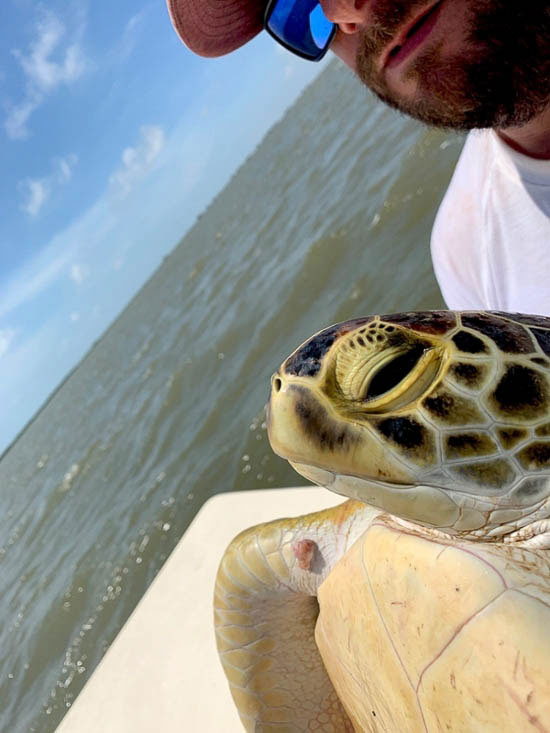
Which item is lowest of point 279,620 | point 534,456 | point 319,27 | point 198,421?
point 198,421

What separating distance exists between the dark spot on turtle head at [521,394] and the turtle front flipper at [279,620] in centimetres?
58

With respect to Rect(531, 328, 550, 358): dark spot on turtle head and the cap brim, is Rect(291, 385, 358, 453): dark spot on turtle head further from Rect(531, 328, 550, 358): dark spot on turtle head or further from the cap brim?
the cap brim

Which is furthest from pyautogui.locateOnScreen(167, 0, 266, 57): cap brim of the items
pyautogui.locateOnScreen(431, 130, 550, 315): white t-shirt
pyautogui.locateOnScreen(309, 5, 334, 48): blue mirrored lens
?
pyautogui.locateOnScreen(431, 130, 550, 315): white t-shirt

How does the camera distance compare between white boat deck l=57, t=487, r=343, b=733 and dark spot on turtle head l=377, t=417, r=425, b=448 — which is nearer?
dark spot on turtle head l=377, t=417, r=425, b=448

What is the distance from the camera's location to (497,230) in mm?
1225

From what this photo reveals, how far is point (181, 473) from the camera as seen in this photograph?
5195 millimetres

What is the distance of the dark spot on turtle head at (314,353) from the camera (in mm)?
566

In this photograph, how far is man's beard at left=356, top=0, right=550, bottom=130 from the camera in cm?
96

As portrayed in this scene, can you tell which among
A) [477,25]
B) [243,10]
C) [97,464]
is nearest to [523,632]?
[477,25]

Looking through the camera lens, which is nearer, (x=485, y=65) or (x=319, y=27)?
(x=485, y=65)

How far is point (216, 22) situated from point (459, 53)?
0.66 meters

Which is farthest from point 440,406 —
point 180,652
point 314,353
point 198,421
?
point 198,421

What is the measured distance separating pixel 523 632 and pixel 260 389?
15.7 ft

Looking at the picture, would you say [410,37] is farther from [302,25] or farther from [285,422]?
[285,422]
